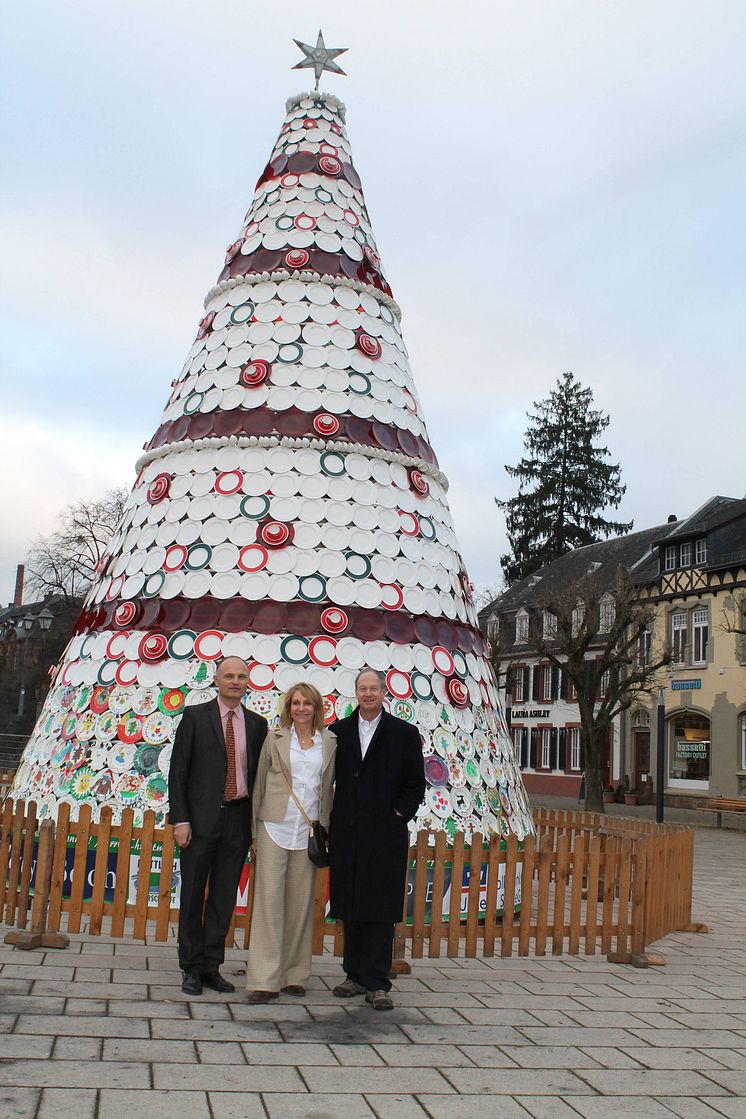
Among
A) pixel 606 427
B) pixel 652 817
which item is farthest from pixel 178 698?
pixel 606 427

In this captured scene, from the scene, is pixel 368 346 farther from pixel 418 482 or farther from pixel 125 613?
pixel 125 613

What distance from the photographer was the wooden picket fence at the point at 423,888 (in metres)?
6.15

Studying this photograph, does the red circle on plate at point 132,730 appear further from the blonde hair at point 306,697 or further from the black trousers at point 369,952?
the black trousers at point 369,952

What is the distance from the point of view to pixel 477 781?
7.59m

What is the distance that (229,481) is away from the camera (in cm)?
793

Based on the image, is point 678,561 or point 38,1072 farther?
point 678,561

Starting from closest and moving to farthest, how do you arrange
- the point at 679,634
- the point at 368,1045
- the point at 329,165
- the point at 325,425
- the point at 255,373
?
the point at 368,1045
the point at 325,425
the point at 255,373
the point at 329,165
the point at 679,634

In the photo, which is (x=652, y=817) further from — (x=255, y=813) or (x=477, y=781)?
(x=255, y=813)

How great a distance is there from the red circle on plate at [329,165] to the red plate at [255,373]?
2.32m

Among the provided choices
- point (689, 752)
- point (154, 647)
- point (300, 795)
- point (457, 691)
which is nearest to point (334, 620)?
point (457, 691)

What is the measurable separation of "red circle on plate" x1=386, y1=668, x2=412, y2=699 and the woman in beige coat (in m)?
1.93

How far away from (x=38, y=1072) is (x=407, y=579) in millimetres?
4759

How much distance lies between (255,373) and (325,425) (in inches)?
30.1

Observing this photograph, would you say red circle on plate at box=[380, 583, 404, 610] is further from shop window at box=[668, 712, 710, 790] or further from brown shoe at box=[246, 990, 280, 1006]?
shop window at box=[668, 712, 710, 790]
